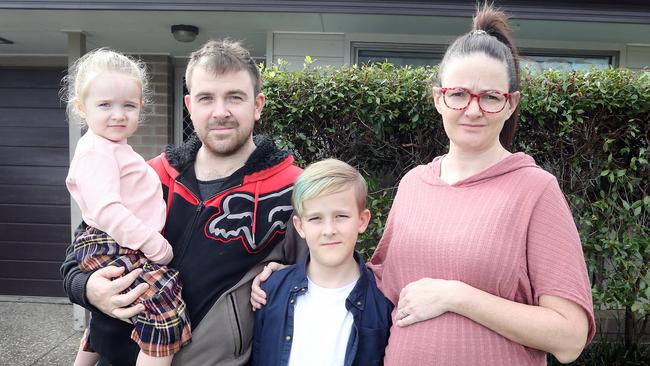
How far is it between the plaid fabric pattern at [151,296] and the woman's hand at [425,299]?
0.79 metres

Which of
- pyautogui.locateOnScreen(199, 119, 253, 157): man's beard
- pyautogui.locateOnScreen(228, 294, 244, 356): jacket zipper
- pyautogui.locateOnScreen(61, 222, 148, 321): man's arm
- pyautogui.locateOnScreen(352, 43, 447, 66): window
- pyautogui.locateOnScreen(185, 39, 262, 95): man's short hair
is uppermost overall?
pyautogui.locateOnScreen(352, 43, 447, 66): window

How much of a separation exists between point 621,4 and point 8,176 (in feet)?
24.0

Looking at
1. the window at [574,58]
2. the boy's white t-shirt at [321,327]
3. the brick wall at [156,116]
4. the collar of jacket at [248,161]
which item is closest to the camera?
the boy's white t-shirt at [321,327]

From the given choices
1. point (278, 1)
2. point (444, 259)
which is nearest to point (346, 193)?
point (444, 259)

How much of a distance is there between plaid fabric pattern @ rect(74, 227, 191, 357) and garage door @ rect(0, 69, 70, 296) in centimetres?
524

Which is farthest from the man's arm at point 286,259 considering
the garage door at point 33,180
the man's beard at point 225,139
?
the garage door at point 33,180

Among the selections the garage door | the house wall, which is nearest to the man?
the house wall

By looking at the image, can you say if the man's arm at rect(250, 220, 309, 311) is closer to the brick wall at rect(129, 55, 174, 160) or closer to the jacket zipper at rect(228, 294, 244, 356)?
the jacket zipper at rect(228, 294, 244, 356)

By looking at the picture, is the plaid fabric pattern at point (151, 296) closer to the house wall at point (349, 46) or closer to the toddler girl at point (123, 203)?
the toddler girl at point (123, 203)

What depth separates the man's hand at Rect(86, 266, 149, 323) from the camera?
1775 mm

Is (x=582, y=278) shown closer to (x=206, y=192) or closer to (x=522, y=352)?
(x=522, y=352)

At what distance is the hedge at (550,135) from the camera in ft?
10.5

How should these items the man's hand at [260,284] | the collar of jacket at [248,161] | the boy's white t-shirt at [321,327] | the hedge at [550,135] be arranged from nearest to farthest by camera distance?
1. the boy's white t-shirt at [321,327]
2. the man's hand at [260,284]
3. the collar of jacket at [248,161]
4. the hedge at [550,135]

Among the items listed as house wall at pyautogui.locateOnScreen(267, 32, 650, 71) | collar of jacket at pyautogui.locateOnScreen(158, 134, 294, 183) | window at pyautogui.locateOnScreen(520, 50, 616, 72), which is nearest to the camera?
collar of jacket at pyautogui.locateOnScreen(158, 134, 294, 183)
